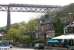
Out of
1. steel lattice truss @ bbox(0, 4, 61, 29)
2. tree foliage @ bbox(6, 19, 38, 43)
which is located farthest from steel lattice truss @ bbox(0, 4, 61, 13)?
tree foliage @ bbox(6, 19, 38, 43)

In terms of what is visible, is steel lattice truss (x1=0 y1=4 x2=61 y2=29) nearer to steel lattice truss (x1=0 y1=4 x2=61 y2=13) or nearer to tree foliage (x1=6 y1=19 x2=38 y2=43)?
steel lattice truss (x1=0 y1=4 x2=61 y2=13)

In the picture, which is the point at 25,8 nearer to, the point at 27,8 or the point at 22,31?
the point at 27,8

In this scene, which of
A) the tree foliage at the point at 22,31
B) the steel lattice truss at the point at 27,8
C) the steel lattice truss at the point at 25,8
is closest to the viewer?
the tree foliage at the point at 22,31

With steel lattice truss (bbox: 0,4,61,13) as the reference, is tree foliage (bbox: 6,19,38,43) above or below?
below

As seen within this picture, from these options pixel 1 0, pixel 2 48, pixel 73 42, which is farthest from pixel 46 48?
pixel 1 0

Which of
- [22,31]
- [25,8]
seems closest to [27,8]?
[25,8]

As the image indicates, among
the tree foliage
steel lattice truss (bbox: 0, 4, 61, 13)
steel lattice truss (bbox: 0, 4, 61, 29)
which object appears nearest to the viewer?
the tree foliage

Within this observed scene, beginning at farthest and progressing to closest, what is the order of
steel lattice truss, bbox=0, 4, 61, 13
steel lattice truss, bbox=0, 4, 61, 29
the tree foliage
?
steel lattice truss, bbox=0, 4, 61, 13 < steel lattice truss, bbox=0, 4, 61, 29 < the tree foliage

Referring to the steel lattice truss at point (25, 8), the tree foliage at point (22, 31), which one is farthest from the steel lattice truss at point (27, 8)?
the tree foliage at point (22, 31)

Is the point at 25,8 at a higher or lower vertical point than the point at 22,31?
higher

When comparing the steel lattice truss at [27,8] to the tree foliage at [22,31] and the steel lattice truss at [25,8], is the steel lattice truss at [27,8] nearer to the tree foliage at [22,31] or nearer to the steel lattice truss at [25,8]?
the steel lattice truss at [25,8]

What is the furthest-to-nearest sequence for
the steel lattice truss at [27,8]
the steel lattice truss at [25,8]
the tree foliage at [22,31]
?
the steel lattice truss at [27,8] < the steel lattice truss at [25,8] < the tree foliage at [22,31]

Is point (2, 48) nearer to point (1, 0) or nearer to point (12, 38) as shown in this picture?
point (12, 38)

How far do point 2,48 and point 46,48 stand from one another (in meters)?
1.20
